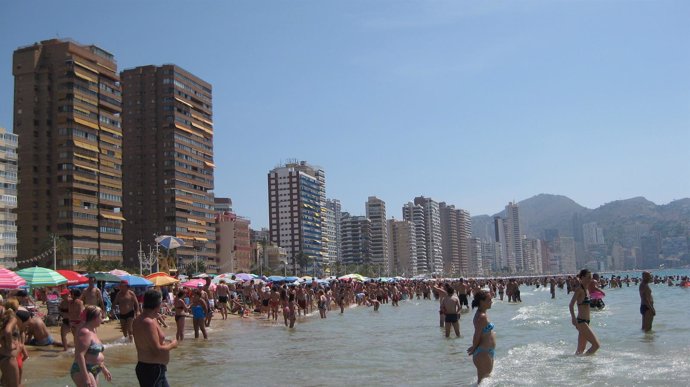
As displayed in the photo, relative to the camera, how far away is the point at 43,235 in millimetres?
77375

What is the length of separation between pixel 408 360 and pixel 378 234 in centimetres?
18345

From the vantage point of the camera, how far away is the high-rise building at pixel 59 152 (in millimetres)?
77812

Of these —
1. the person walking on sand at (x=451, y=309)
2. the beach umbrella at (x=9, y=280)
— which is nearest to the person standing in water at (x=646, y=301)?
the person walking on sand at (x=451, y=309)

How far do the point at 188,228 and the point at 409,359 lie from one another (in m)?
90.3

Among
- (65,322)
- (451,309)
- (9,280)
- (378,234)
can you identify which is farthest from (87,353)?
(378,234)

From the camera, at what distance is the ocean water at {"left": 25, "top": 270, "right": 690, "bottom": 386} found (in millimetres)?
10266

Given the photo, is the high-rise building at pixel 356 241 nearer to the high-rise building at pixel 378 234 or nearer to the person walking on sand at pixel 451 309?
the high-rise building at pixel 378 234

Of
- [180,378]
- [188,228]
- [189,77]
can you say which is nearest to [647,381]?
[180,378]

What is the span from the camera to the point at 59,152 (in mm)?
78812

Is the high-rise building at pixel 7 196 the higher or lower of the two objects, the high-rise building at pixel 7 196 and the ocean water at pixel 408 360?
the higher

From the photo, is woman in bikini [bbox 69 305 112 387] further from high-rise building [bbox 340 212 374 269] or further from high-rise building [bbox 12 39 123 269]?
high-rise building [bbox 340 212 374 269]

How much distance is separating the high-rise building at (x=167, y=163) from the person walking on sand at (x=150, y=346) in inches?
3645

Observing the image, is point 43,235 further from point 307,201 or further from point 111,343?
point 307,201

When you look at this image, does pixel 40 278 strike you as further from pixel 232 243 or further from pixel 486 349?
pixel 232 243
